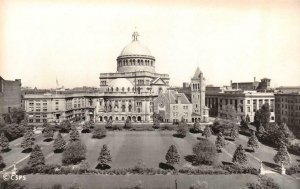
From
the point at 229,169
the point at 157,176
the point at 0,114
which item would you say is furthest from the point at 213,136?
the point at 0,114

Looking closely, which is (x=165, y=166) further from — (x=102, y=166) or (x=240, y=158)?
(x=240, y=158)

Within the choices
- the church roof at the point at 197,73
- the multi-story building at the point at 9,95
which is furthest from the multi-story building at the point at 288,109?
the multi-story building at the point at 9,95

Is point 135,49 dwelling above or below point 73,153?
above

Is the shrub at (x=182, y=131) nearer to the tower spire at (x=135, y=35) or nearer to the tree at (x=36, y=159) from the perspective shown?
the tree at (x=36, y=159)

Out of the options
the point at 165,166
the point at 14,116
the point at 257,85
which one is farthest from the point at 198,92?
the point at 14,116

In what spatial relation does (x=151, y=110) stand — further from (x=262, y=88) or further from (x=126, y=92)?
(x=262, y=88)

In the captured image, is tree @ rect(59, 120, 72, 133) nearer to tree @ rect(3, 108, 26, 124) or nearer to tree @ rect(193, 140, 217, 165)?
tree @ rect(3, 108, 26, 124)
